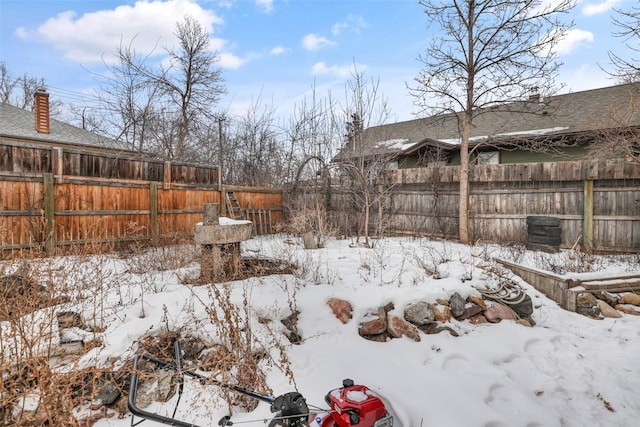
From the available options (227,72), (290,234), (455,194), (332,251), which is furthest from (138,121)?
(455,194)

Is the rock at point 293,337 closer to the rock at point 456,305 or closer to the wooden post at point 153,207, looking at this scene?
the rock at point 456,305

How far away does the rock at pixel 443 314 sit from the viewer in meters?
3.94

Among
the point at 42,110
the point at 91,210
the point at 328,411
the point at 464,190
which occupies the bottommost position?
the point at 328,411

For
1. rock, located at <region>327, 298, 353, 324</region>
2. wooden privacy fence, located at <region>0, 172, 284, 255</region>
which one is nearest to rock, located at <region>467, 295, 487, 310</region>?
rock, located at <region>327, 298, 353, 324</region>

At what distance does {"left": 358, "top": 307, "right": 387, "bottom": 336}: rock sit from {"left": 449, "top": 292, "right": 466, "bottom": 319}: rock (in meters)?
0.93

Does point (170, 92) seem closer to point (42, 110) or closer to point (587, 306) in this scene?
point (42, 110)

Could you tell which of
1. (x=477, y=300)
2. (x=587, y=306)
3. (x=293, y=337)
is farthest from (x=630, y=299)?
(x=293, y=337)

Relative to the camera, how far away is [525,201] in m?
7.98

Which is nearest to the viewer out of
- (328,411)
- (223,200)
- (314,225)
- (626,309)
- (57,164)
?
(328,411)

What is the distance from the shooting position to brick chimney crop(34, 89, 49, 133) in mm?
11836

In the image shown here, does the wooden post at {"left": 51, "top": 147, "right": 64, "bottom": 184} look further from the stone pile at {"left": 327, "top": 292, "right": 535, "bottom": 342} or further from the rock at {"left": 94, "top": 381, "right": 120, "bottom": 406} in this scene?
the stone pile at {"left": 327, "top": 292, "right": 535, "bottom": 342}

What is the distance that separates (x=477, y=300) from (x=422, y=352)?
1.30 metres

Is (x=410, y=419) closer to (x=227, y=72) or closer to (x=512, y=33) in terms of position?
(x=512, y=33)

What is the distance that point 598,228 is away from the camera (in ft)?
23.6
